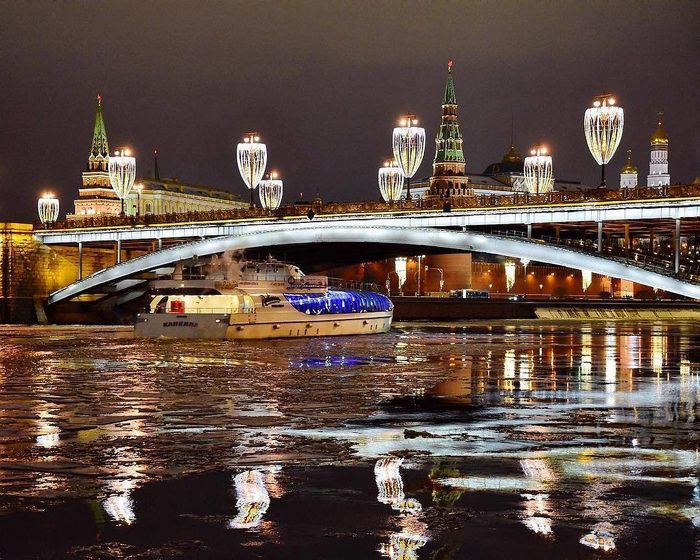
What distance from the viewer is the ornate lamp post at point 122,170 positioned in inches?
4141

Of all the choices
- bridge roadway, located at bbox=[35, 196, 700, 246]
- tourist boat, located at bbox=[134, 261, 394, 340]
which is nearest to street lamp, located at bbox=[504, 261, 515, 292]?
bridge roadway, located at bbox=[35, 196, 700, 246]

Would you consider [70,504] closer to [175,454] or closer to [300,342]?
[175,454]

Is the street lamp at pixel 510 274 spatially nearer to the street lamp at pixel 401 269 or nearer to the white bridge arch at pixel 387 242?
the street lamp at pixel 401 269

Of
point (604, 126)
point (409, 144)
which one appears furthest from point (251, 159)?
point (604, 126)

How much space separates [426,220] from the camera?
245ft

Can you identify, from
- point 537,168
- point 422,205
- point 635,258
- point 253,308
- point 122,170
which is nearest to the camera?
point 253,308

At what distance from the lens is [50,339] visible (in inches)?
2079

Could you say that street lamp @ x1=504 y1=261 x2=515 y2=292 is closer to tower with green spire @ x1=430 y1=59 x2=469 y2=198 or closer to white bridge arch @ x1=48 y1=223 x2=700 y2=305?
tower with green spire @ x1=430 y1=59 x2=469 y2=198

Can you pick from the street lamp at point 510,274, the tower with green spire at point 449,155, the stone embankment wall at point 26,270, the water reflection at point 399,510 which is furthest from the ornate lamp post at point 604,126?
the tower with green spire at point 449,155

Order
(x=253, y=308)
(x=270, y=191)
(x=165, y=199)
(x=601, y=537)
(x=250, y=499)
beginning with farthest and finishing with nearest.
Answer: (x=165, y=199) → (x=270, y=191) → (x=253, y=308) → (x=250, y=499) → (x=601, y=537)

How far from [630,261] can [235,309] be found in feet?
72.6

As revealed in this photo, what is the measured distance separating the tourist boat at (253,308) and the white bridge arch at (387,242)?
38.4ft

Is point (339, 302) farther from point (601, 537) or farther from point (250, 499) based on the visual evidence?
point (601, 537)

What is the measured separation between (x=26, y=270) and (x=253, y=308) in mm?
49722
